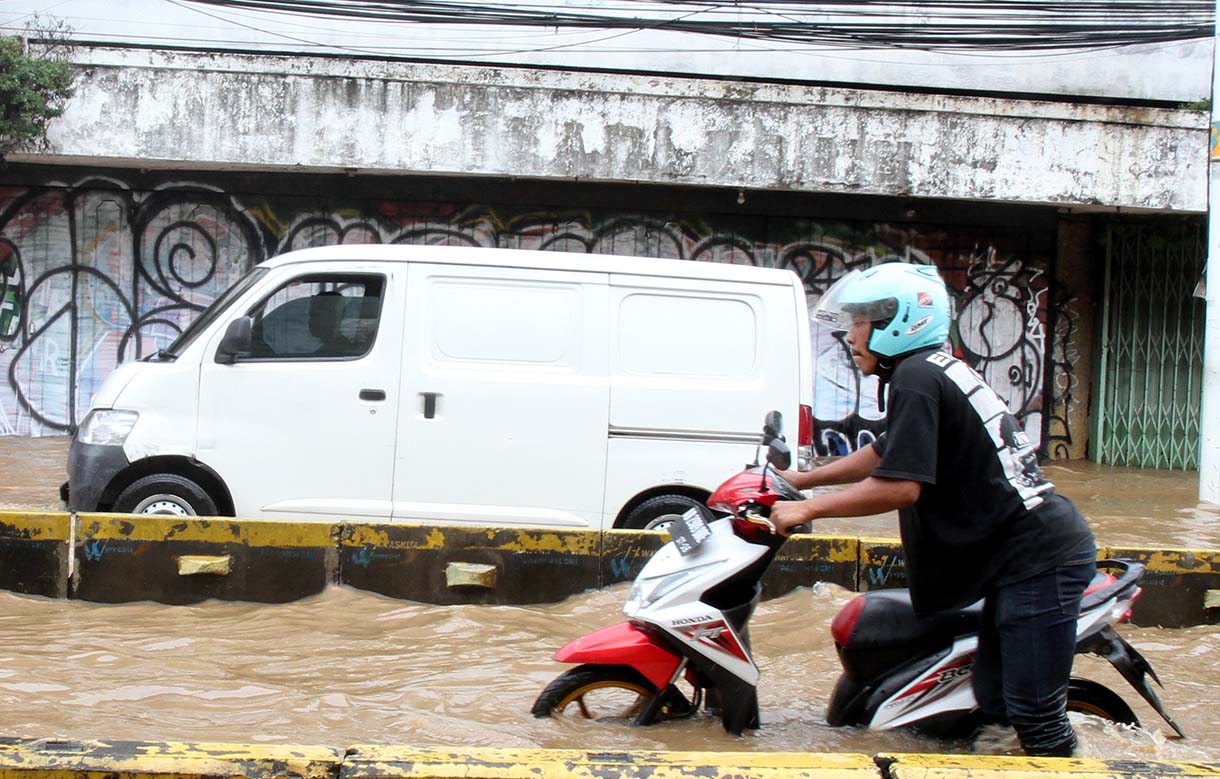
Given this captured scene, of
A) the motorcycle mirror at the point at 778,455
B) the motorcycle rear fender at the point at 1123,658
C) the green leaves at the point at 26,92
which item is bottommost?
the motorcycle rear fender at the point at 1123,658

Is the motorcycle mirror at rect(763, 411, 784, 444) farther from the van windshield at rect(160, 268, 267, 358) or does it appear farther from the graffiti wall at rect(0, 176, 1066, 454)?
the graffiti wall at rect(0, 176, 1066, 454)

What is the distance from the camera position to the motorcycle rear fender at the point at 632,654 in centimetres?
368

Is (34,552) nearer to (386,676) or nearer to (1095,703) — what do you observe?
(386,676)

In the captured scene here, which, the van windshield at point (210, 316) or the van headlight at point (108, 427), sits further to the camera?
the van windshield at point (210, 316)

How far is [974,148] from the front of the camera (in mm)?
11586

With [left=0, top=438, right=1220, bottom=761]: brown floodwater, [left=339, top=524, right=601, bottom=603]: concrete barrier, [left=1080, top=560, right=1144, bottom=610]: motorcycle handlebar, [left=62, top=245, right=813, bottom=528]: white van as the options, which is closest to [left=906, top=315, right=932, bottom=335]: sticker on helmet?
[left=1080, top=560, right=1144, bottom=610]: motorcycle handlebar

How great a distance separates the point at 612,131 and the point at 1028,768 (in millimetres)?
A: 9245

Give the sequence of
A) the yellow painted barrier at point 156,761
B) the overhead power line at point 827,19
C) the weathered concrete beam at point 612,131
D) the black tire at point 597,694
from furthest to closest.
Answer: the overhead power line at point 827,19, the weathered concrete beam at point 612,131, the black tire at point 597,694, the yellow painted barrier at point 156,761

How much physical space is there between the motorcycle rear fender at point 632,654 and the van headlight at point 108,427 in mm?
3753

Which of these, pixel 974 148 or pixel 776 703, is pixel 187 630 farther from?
pixel 974 148

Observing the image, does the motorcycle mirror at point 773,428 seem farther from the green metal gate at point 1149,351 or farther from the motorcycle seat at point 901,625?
the green metal gate at point 1149,351

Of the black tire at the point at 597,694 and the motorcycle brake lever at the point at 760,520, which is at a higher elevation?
the motorcycle brake lever at the point at 760,520

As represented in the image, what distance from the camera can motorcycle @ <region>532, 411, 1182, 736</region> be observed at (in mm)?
3535

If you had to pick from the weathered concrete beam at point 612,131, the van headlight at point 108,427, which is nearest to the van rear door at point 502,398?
the van headlight at point 108,427
